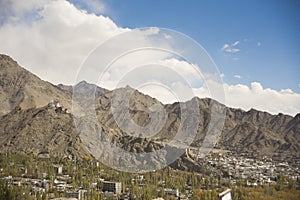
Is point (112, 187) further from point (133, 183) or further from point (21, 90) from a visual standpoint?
point (21, 90)

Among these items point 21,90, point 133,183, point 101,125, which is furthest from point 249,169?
point 21,90

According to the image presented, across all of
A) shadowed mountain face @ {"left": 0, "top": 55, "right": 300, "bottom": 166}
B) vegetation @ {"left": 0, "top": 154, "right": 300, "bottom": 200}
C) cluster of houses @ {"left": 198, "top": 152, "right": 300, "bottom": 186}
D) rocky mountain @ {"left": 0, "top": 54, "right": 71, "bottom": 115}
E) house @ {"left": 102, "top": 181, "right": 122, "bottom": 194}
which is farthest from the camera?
rocky mountain @ {"left": 0, "top": 54, "right": 71, "bottom": 115}

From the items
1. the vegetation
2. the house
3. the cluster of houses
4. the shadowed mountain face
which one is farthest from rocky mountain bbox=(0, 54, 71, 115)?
the house

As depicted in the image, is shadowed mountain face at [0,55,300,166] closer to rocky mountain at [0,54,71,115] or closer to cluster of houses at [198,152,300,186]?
rocky mountain at [0,54,71,115]

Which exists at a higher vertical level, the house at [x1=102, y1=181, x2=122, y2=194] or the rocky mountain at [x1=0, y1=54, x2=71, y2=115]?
the rocky mountain at [x1=0, y1=54, x2=71, y2=115]

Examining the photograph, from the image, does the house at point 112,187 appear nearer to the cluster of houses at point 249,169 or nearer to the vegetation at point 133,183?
the vegetation at point 133,183

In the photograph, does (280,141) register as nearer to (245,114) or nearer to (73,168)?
(245,114)

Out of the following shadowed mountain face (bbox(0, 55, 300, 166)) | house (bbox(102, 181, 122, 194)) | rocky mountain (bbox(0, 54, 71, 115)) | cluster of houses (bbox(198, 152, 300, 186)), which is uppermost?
rocky mountain (bbox(0, 54, 71, 115))

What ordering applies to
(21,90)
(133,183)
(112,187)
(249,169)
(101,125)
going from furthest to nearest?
(21,90), (101,125), (249,169), (133,183), (112,187)

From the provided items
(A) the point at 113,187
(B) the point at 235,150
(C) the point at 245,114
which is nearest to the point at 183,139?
(A) the point at 113,187

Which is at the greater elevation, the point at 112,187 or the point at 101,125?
the point at 101,125
